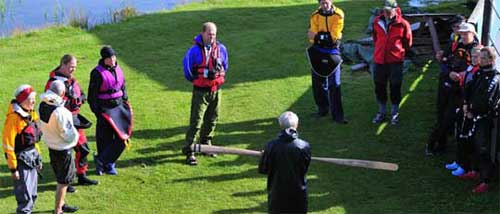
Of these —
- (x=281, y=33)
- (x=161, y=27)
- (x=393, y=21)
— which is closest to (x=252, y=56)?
(x=281, y=33)

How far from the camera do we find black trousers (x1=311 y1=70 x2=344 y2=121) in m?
9.75

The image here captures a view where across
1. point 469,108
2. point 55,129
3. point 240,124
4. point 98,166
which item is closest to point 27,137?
point 55,129

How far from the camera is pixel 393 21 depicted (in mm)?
9242

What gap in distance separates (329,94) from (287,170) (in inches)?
159

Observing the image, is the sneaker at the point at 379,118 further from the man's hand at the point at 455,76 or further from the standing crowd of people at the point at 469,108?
the man's hand at the point at 455,76

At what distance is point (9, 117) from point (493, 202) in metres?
4.75

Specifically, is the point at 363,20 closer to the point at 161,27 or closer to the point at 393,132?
the point at 161,27

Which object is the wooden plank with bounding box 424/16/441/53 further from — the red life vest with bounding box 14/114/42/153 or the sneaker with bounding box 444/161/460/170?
the red life vest with bounding box 14/114/42/153

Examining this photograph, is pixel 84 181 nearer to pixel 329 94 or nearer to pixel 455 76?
pixel 329 94

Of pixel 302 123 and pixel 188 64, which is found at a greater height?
pixel 188 64

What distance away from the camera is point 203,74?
27.6ft

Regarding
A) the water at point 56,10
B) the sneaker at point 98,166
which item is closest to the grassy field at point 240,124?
the sneaker at point 98,166

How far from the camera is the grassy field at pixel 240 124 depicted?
7.58 metres

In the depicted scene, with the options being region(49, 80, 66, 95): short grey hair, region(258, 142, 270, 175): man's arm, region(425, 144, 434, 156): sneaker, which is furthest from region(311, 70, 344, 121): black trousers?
region(49, 80, 66, 95): short grey hair
